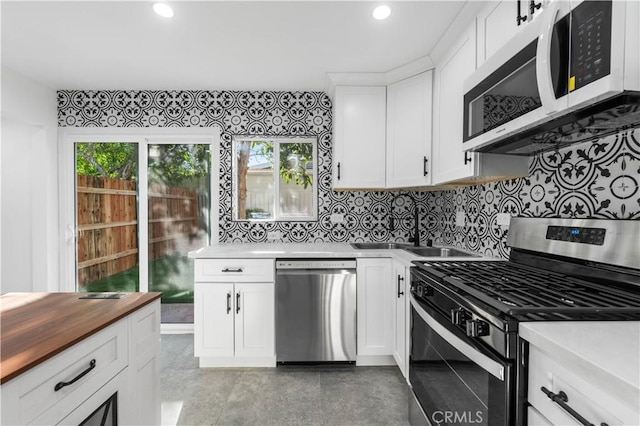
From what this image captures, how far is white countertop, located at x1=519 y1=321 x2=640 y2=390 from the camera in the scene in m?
0.60

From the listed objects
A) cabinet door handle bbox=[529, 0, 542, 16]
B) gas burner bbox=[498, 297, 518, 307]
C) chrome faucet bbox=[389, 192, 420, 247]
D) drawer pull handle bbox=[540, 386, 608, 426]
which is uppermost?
cabinet door handle bbox=[529, 0, 542, 16]

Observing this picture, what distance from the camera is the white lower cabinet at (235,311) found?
2469 mm

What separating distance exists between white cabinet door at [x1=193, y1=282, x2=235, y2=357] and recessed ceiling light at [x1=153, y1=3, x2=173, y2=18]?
1845 millimetres

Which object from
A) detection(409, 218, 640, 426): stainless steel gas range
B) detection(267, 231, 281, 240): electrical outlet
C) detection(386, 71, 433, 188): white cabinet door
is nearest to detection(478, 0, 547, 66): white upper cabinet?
detection(386, 71, 433, 188): white cabinet door

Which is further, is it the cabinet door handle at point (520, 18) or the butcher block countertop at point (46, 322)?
the cabinet door handle at point (520, 18)

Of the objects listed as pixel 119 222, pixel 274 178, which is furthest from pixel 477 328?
pixel 119 222

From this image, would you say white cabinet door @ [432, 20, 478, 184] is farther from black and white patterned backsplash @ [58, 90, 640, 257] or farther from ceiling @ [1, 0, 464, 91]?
black and white patterned backsplash @ [58, 90, 640, 257]

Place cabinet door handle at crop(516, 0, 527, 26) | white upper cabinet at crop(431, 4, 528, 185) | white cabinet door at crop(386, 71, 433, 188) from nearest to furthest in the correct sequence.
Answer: cabinet door handle at crop(516, 0, 527, 26)
white upper cabinet at crop(431, 4, 528, 185)
white cabinet door at crop(386, 71, 433, 188)

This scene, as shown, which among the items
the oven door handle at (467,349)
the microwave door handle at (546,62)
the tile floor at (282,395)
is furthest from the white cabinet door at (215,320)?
the microwave door handle at (546,62)

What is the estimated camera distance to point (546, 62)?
1.01 m

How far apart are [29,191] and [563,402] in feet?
13.4

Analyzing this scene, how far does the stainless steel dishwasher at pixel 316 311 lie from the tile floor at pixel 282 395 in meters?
0.16

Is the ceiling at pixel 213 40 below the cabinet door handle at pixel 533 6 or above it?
above

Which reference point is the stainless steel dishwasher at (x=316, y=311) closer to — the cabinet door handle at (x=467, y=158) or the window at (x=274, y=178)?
the window at (x=274, y=178)
